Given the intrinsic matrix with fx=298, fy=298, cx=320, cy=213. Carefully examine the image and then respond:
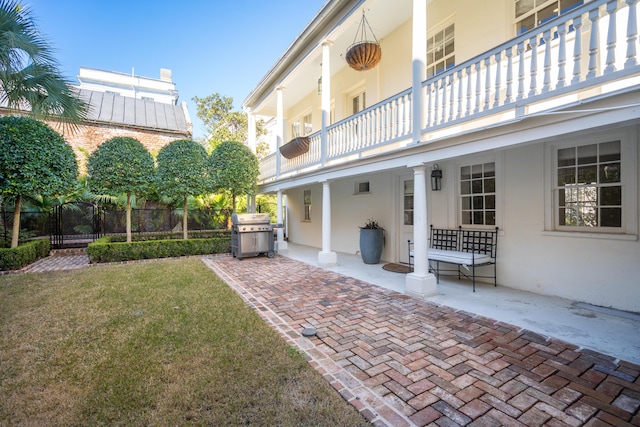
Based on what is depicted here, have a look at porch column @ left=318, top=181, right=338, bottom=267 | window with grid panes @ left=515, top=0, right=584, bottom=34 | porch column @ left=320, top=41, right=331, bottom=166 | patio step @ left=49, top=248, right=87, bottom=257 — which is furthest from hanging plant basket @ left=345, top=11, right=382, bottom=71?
patio step @ left=49, top=248, right=87, bottom=257

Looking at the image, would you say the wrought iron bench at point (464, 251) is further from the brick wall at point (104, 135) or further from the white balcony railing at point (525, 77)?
the brick wall at point (104, 135)

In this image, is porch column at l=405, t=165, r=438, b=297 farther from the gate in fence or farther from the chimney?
the chimney

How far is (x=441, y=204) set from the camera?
21.9 ft

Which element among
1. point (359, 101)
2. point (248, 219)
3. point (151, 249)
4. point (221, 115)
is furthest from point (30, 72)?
point (221, 115)

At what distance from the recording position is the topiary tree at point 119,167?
8867mm

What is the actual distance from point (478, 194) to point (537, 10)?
3177 mm

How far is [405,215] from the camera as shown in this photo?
25.9 feet

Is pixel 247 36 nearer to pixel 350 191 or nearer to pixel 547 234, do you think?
pixel 350 191

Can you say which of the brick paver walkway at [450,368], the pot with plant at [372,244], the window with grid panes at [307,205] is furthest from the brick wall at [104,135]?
the brick paver walkway at [450,368]

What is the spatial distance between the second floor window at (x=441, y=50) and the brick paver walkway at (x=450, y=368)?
202 inches

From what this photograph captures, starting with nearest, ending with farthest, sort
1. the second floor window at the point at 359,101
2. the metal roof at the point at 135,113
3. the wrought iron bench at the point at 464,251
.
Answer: the wrought iron bench at the point at 464,251 < the second floor window at the point at 359,101 < the metal roof at the point at 135,113

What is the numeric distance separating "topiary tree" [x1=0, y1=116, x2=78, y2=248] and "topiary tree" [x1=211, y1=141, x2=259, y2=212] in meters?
4.12

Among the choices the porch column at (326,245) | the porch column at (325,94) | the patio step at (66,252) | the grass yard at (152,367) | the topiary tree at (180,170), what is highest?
the porch column at (325,94)

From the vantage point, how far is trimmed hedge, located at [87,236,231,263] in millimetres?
8727
